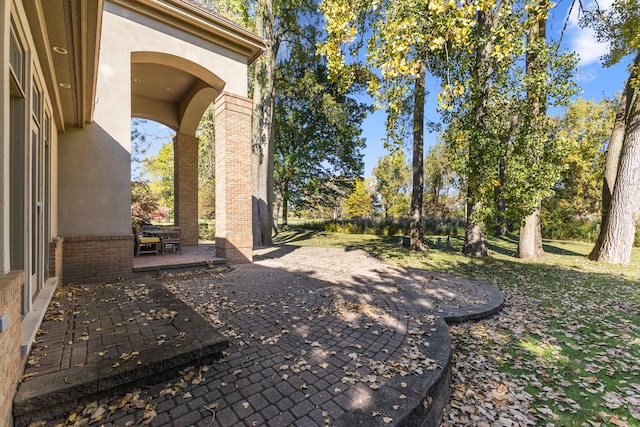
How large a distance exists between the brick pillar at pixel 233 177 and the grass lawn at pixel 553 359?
215 inches

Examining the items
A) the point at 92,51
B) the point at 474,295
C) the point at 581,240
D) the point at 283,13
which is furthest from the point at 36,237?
the point at 581,240

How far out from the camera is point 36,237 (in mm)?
3549

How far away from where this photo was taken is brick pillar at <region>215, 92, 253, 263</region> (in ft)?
23.9

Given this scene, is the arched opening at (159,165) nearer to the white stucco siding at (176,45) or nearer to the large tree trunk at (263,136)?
the large tree trunk at (263,136)

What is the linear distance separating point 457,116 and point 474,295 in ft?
13.5

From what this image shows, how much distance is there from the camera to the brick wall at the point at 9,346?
5.36 ft

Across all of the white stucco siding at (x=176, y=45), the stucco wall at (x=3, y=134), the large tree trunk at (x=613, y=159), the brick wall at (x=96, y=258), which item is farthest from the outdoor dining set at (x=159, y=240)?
the large tree trunk at (x=613, y=159)

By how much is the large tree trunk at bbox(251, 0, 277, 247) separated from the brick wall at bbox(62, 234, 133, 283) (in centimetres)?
631

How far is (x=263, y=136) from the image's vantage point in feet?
39.1

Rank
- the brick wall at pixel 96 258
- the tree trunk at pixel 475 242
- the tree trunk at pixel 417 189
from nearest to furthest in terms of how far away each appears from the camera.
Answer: the brick wall at pixel 96 258 < the tree trunk at pixel 475 242 < the tree trunk at pixel 417 189

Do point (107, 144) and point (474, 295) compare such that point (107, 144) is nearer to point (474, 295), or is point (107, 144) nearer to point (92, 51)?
point (92, 51)

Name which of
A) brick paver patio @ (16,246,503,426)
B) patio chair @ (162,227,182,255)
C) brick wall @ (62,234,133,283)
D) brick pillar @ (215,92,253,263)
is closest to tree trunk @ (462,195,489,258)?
brick paver patio @ (16,246,503,426)

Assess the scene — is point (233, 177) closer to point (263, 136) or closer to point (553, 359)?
point (263, 136)

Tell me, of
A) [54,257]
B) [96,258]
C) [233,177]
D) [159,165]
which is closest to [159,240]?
[96,258]
